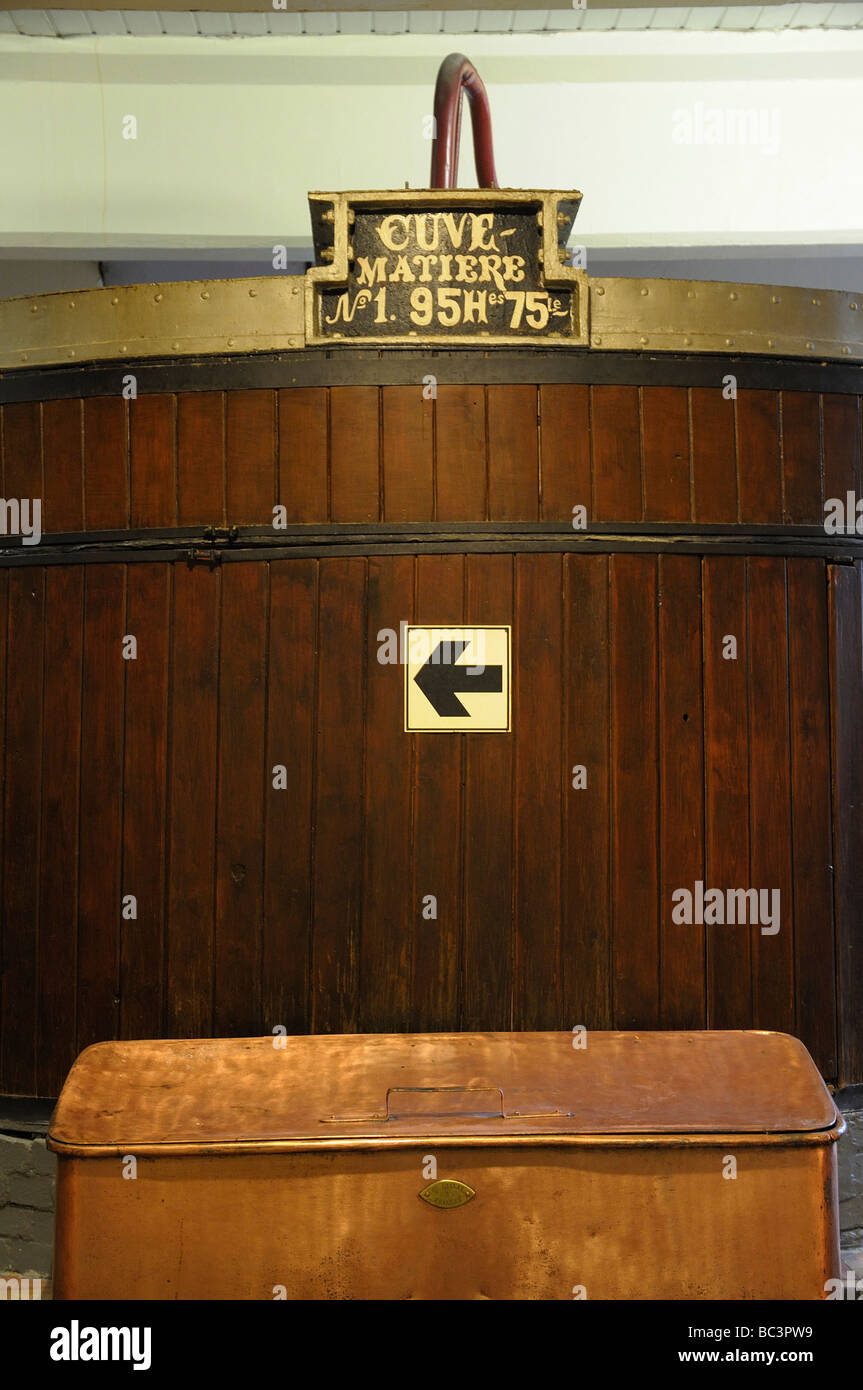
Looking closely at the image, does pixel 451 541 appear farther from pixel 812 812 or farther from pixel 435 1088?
pixel 435 1088

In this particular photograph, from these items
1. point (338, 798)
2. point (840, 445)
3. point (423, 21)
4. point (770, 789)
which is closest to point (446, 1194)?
point (338, 798)

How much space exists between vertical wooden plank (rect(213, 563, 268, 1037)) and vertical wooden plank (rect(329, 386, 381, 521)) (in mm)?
308

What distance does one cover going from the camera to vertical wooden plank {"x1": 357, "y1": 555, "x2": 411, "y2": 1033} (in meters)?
2.85

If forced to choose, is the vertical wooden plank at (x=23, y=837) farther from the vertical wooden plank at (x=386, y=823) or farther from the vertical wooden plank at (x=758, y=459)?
the vertical wooden plank at (x=758, y=459)

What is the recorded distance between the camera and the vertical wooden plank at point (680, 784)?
9.43 feet

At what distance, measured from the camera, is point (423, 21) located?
4.48 m

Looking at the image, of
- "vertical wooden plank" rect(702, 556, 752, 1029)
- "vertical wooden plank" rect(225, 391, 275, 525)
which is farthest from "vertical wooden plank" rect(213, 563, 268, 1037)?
"vertical wooden plank" rect(702, 556, 752, 1029)

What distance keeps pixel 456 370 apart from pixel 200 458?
774 millimetres

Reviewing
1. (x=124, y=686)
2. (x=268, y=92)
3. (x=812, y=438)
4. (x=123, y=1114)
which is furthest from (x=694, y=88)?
(x=123, y=1114)

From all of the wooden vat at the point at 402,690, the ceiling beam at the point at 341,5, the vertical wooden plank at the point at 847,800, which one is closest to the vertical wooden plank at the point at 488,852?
the wooden vat at the point at 402,690

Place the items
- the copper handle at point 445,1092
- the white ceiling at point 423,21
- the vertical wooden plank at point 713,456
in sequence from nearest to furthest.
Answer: the copper handle at point 445,1092
the vertical wooden plank at point 713,456
the white ceiling at point 423,21

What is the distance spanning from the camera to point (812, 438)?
3.02 metres

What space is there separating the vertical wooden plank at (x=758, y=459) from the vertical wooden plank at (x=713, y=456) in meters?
0.02

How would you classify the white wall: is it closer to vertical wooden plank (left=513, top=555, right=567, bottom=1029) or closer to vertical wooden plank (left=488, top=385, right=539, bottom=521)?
vertical wooden plank (left=488, top=385, right=539, bottom=521)
